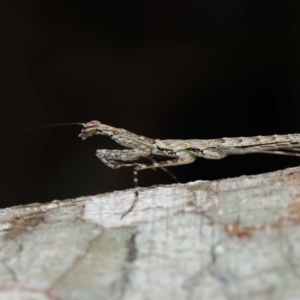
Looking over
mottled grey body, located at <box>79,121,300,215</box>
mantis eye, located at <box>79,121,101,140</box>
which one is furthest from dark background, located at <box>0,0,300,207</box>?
mantis eye, located at <box>79,121,101,140</box>

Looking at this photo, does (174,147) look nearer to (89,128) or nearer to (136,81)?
(89,128)

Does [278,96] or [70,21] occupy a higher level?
[70,21]

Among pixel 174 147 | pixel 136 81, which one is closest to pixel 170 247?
pixel 174 147

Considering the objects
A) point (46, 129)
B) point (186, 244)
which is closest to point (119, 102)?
point (46, 129)

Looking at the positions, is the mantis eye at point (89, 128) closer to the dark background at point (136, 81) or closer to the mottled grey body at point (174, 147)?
the mottled grey body at point (174, 147)

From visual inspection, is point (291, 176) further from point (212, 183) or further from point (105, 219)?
point (105, 219)

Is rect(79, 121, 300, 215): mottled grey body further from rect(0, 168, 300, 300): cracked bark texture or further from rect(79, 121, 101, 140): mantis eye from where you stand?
rect(0, 168, 300, 300): cracked bark texture

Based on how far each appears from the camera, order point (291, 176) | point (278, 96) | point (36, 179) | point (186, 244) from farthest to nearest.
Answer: point (36, 179) → point (278, 96) → point (291, 176) → point (186, 244)

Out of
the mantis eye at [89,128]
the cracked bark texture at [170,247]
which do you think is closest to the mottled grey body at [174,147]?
the mantis eye at [89,128]
